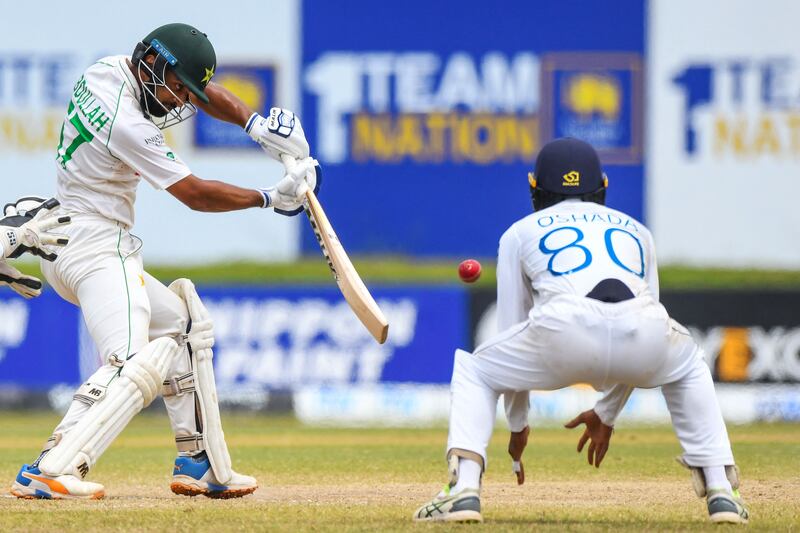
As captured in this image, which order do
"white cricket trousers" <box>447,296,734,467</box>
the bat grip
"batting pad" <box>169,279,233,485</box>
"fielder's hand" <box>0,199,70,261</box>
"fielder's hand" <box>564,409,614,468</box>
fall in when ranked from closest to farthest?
"white cricket trousers" <box>447,296,734,467</box> < "fielder's hand" <box>564,409,614,468</box> < "fielder's hand" <box>0,199,70,261</box> < "batting pad" <box>169,279,233,485</box> < the bat grip

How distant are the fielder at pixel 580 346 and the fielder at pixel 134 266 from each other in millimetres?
1276

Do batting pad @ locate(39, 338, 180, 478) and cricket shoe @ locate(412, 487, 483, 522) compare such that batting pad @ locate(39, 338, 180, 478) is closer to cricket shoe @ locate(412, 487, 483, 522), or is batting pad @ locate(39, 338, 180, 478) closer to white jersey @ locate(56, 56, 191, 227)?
white jersey @ locate(56, 56, 191, 227)

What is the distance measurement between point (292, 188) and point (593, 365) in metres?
1.76

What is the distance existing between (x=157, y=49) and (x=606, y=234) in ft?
6.53

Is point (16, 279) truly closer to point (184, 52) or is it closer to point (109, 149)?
point (109, 149)

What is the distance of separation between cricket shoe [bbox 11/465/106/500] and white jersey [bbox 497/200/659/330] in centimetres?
173

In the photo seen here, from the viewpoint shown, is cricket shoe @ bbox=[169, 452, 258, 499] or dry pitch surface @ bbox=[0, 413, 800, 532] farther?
cricket shoe @ bbox=[169, 452, 258, 499]

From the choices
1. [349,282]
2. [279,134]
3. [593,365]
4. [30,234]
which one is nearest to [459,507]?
[593,365]

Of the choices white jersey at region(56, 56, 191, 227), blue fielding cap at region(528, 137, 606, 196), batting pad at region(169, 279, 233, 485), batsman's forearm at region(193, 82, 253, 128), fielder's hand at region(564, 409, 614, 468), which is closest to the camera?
blue fielding cap at region(528, 137, 606, 196)

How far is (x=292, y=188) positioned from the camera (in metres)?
6.21

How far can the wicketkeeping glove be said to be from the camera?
20.2 ft

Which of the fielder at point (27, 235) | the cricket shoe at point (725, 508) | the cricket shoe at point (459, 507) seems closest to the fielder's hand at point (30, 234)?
the fielder at point (27, 235)

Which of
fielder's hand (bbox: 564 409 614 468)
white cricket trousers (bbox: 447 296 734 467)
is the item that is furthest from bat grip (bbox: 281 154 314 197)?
fielder's hand (bbox: 564 409 614 468)

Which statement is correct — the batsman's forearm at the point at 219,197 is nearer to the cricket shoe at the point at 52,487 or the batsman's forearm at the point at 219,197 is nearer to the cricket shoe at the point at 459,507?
the cricket shoe at the point at 52,487
